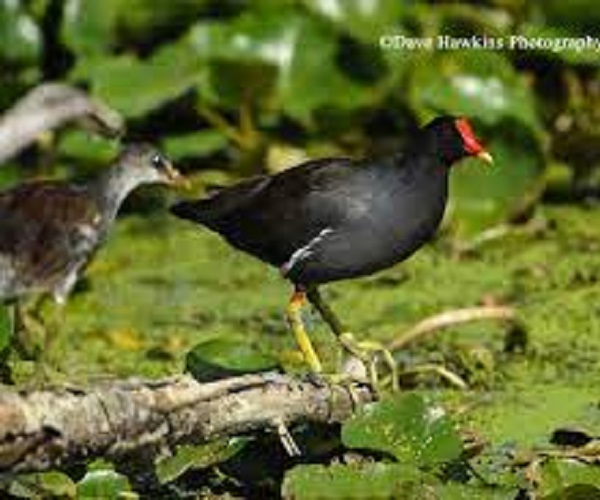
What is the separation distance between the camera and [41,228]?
5.28 metres

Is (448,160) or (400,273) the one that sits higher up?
(448,160)

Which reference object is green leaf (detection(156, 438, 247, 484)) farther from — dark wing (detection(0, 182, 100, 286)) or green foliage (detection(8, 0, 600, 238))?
green foliage (detection(8, 0, 600, 238))

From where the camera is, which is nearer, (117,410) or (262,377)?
(117,410)

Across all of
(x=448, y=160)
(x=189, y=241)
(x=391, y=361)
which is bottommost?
(x=189, y=241)

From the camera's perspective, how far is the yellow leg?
4238mm

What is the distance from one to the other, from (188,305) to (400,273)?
2.24 feet

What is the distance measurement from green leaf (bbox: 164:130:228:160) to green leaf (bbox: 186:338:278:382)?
240 centimetres

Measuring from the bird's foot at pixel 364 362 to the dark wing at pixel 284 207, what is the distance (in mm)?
254

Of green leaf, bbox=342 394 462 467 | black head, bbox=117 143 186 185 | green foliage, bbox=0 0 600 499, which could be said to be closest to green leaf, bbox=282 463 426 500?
green leaf, bbox=342 394 462 467

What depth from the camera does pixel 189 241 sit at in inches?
252

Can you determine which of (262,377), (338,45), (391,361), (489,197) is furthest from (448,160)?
(338,45)

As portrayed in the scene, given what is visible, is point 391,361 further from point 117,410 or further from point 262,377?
point 117,410

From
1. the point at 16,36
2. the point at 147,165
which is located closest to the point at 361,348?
the point at 147,165

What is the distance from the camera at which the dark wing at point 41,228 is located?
521 cm
